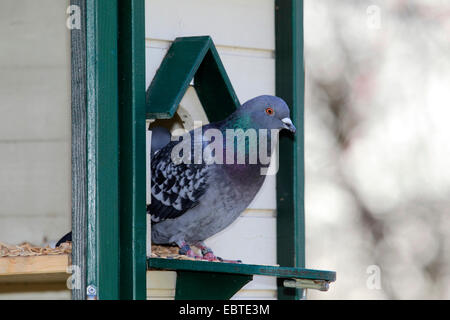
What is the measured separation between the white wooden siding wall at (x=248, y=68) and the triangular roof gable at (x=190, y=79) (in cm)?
21

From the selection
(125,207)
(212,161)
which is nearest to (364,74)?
(212,161)

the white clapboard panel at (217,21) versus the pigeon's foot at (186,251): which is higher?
the white clapboard panel at (217,21)

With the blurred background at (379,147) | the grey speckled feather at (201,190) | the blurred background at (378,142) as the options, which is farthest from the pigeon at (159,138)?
the blurred background at (378,142)

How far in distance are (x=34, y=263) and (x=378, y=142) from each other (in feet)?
18.3

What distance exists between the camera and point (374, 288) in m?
9.13

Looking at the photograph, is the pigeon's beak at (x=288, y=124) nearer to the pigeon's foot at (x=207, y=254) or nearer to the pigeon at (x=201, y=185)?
the pigeon at (x=201, y=185)

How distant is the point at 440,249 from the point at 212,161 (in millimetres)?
5086

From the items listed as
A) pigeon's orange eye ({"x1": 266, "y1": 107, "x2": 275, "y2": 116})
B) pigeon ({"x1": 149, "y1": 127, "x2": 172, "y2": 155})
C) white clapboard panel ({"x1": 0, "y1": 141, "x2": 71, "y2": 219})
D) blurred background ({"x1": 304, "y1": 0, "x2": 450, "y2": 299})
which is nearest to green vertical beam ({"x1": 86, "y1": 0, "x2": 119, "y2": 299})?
white clapboard panel ({"x1": 0, "y1": 141, "x2": 71, "y2": 219})

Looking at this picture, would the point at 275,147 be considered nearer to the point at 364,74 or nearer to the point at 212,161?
the point at 212,161

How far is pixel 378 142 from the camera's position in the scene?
9.09m

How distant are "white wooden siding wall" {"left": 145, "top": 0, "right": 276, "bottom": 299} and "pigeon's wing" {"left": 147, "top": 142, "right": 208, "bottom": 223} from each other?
1.62ft

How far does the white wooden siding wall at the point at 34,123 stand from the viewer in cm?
452

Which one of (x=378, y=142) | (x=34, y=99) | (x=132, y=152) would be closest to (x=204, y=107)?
(x=34, y=99)

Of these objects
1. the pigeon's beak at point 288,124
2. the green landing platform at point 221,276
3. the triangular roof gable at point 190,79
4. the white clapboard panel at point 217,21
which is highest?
the white clapboard panel at point 217,21
